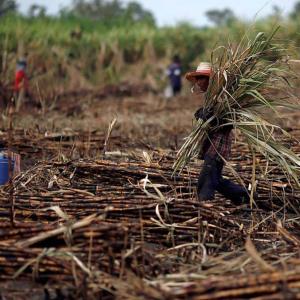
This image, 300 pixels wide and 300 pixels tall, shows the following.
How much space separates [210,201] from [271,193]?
22.8 inches

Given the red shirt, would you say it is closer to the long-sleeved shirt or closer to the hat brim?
the hat brim

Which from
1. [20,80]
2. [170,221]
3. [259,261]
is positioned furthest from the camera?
[20,80]

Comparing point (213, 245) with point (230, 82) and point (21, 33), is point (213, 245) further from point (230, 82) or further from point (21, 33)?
point (21, 33)

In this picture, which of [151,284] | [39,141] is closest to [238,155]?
[39,141]

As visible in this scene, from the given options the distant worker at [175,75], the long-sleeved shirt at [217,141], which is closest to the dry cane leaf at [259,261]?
the long-sleeved shirt at [217,141]

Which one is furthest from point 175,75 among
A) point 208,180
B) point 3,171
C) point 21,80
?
point 208,180

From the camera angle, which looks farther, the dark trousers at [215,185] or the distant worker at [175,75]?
the distant worker at [175,75]

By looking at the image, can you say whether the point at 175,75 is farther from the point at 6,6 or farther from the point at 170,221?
the point at 170,221

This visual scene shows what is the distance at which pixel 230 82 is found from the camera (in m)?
5.17

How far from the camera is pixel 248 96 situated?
5207mm

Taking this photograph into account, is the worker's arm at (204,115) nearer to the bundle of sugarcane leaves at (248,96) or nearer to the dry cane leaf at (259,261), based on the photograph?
the bundle of sugarcane leaves at (248,96)

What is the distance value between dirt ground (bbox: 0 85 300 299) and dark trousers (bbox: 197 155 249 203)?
112 millimetres

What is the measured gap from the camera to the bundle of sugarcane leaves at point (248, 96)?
200 inches

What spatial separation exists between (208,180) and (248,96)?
71 cm
